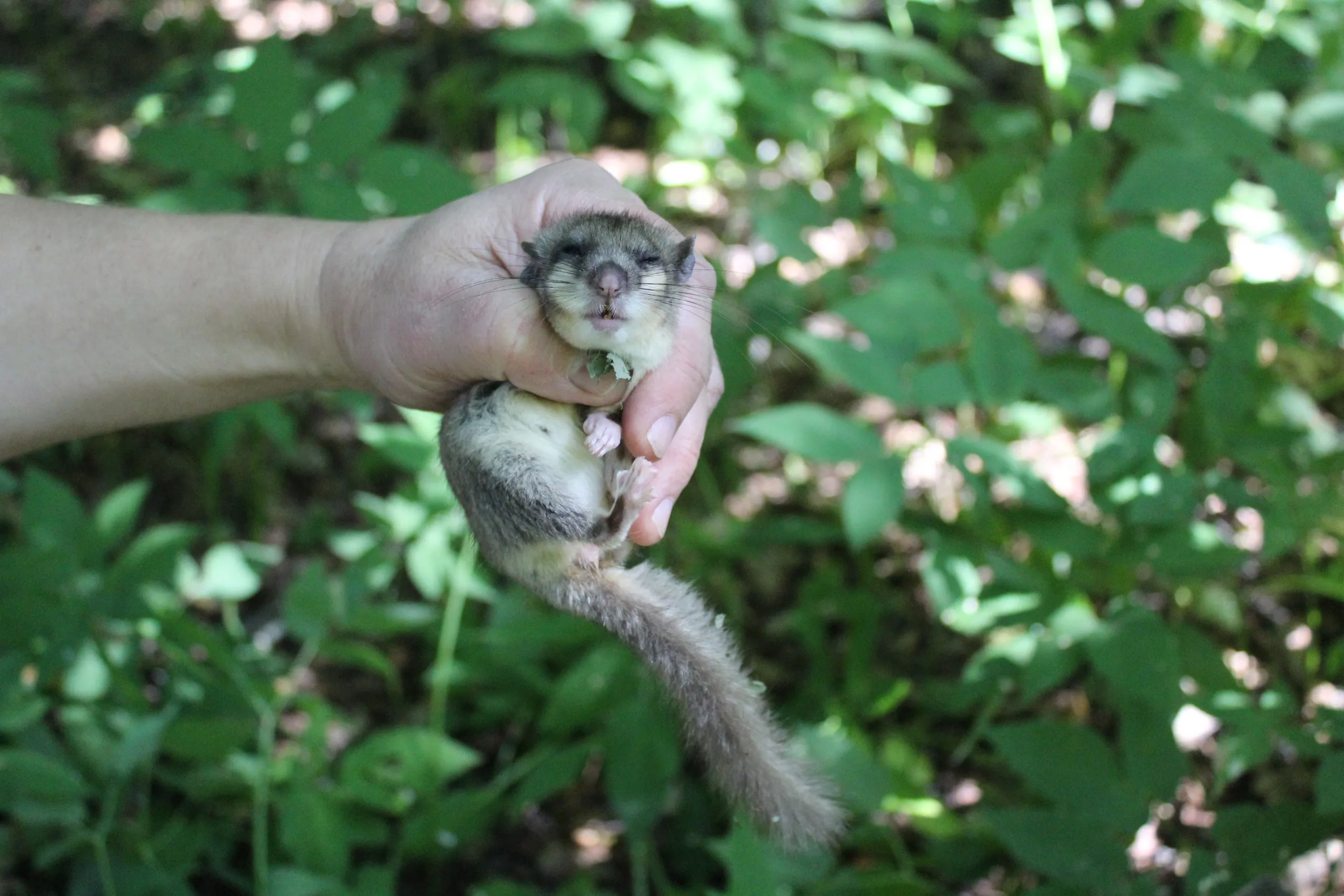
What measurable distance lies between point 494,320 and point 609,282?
26 cm

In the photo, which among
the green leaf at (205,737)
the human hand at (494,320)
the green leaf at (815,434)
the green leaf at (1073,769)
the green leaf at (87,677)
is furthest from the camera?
the green leaf at (87,677)

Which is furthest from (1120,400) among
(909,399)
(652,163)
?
(652,163)

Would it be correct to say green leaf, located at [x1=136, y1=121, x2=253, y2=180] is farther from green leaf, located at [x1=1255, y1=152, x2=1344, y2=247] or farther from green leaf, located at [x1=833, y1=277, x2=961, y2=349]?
green leaf, located at [x1=1255, y1=152, x2=1344, y2=247]

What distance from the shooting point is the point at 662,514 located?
7.46 ft

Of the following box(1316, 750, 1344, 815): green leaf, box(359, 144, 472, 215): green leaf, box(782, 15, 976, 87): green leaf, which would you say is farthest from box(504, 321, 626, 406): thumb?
box(782, 15, 976, 87): green leaf

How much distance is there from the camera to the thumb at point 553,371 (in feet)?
6.85

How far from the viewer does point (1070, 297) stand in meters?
2.88

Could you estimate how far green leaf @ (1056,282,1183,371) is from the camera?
2824mm

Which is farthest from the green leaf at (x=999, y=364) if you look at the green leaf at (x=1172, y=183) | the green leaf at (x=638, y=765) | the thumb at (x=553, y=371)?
the green leaf at (x=638, y=765)

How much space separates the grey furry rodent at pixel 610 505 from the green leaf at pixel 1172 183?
53.8 inches

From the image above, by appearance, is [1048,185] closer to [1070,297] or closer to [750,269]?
[1070,297]

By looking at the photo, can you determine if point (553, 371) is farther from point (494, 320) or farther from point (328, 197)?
point (328, 197)

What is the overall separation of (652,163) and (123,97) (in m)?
3.13

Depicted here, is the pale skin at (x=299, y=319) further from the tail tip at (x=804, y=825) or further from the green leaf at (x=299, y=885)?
the green leaf at (x=299, y=885)
